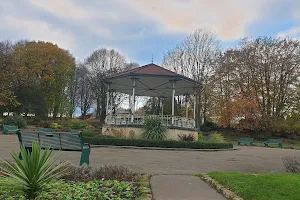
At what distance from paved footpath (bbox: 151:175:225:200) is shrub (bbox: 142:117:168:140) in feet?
38.9

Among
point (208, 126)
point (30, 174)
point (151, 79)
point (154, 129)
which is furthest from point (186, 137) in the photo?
point (208, 126)

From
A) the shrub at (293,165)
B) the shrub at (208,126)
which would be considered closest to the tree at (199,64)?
the shrub at (208,126)

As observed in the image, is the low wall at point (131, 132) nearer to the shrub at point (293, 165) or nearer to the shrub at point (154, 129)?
the shrub at point (154, 129)

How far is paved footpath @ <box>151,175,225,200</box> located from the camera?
4809mm

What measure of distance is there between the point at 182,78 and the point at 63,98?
30.1 m

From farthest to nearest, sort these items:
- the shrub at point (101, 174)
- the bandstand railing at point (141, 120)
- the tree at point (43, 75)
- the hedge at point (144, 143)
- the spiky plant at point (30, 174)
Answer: the tree at point (43, 75)
the bandstand railing at point (141, 120)
the hedge at point (144, 143)
the shrub at point (101, 174)
the spiky plant at point (30, 174)

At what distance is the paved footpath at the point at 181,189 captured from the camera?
4.81 meters

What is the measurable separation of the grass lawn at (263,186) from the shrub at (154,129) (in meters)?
12.2

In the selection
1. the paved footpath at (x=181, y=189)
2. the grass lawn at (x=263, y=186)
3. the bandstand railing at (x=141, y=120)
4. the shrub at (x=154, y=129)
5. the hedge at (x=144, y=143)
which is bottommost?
the paved footpath at (x=181, y=189)

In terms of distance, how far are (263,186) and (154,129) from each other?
1372cm

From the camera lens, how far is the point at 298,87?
34.8 m

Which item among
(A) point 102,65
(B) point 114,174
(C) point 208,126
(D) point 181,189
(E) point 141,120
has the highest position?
(A) point 102,65

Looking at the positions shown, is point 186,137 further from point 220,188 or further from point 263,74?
point 263,74

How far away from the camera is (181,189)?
17.6 ft
